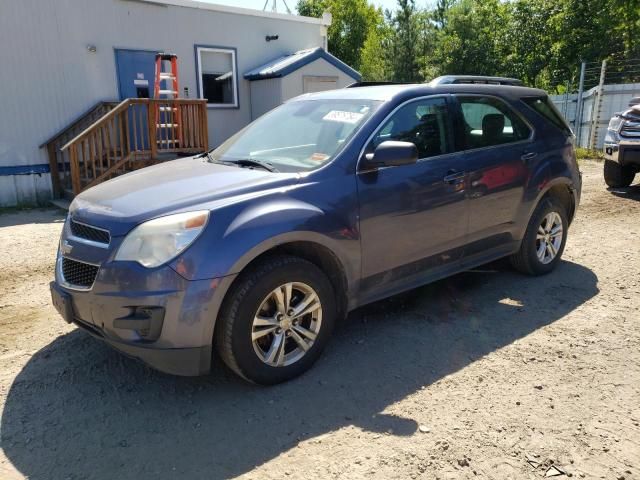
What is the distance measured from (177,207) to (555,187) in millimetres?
3689

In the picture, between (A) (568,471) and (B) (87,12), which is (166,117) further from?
(A) (568,471)

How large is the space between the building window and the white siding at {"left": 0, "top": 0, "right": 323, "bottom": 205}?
0.30 m

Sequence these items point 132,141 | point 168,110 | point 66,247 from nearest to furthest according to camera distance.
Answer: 1. point 66,247
2. point 168,110
3. point 132,141

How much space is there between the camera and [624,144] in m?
8.41

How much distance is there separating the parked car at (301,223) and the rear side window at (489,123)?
0.5 inches

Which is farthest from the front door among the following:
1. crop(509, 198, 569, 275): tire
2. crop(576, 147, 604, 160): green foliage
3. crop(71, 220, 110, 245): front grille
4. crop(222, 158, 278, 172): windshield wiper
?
crop(576, 147, 604, 160): green foliage

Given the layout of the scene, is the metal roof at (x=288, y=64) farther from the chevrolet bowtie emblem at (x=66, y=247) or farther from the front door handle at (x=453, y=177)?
the chevrolet bowtie emblem at (x=66, y=247)

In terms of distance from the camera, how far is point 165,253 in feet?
9.21

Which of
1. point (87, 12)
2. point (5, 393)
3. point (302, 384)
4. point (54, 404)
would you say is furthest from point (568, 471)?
point (87, 12)

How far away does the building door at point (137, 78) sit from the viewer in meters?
10.8

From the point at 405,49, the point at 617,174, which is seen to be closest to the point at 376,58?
the point at 405,49

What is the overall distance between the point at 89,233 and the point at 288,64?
9.97m

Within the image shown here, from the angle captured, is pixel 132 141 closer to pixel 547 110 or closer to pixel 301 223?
pixel 547 110

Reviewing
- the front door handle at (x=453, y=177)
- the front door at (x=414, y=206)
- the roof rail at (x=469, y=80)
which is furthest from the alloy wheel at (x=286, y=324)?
the roof rail at (x=469, y=80)
